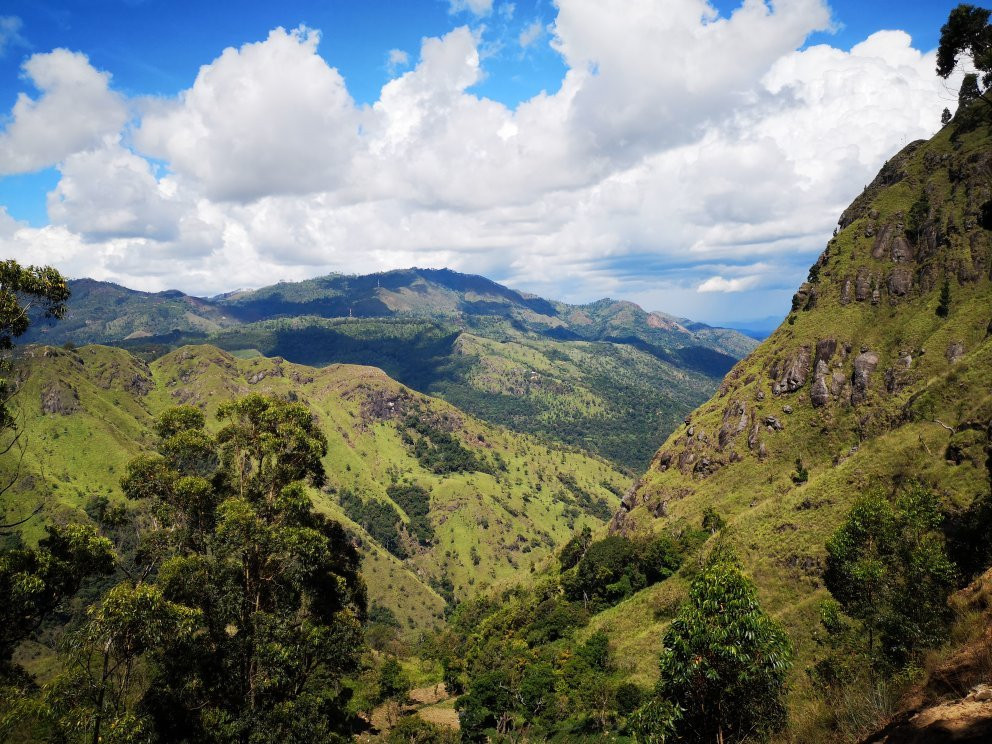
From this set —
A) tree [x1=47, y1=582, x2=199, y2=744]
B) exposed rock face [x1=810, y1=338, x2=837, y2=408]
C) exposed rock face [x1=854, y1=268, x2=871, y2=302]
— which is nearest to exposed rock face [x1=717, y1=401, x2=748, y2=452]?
exposed rock face [x1=810, y1=338, x2=837, y2=408]

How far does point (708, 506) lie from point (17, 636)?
115444 millimetres

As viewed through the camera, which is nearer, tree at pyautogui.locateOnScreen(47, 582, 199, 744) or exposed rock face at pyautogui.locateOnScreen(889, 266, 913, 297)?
tree at pyautogui.locateOnScreen(47, 582, 199, 744)

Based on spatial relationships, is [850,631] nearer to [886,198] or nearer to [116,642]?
[116,642]

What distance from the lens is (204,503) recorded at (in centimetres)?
3338

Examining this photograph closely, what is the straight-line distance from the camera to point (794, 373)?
121438 mm

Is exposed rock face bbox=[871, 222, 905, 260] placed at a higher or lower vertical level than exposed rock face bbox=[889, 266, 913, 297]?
higher

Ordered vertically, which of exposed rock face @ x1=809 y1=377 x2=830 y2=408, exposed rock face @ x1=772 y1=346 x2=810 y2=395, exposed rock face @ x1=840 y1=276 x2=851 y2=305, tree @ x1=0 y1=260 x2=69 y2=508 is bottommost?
exposed rock face @ x1=809 y1=377 x2=830 y2=408

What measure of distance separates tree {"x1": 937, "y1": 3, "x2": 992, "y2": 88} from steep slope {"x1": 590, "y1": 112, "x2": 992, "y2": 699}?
18.5 meters

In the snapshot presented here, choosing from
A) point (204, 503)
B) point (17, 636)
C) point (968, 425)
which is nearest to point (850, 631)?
point (968, 425)

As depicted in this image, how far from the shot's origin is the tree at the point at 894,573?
103 ft

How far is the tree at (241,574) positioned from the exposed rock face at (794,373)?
377 ft

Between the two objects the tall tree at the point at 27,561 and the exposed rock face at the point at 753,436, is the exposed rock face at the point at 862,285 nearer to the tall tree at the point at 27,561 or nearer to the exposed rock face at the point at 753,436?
the exposed rock face at the point at 753,436

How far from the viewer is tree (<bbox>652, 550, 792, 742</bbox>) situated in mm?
20547

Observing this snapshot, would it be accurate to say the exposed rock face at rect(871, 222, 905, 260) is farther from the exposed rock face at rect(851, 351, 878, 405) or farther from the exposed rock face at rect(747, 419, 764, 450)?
the exposed rock face at rect(747, 419, 764, 450)
